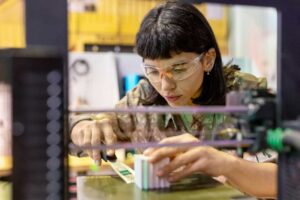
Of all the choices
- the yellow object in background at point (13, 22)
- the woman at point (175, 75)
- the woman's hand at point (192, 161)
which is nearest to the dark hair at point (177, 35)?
the woman at point (175, 75)

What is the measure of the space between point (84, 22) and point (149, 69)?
6.96 feet

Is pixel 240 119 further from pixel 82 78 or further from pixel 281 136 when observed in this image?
pixel 82 78

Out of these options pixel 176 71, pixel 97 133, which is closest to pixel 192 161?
pixel 97 133

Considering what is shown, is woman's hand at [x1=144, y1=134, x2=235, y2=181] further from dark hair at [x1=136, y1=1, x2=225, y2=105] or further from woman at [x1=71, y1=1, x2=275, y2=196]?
dark hair at [x1=136, y1=1, x2=225, y2=105]

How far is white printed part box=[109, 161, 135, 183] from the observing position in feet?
2.33

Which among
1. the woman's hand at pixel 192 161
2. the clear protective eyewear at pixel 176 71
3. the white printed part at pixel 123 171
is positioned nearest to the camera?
the woman's hand at pixel 192 161

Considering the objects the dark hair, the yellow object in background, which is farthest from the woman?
the yellow object in background

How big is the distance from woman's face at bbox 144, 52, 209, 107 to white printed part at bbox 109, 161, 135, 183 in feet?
0.59

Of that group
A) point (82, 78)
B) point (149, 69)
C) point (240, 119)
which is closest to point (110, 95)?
point (82, 78)

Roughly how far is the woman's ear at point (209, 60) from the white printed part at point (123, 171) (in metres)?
0.33

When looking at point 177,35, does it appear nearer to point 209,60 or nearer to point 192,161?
point 209,60

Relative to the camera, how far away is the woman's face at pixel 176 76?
0.86 metres

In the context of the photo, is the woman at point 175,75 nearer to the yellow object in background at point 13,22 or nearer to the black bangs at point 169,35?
→ the black bangs at point 169,35

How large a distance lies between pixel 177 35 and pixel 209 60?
0.12 metres
